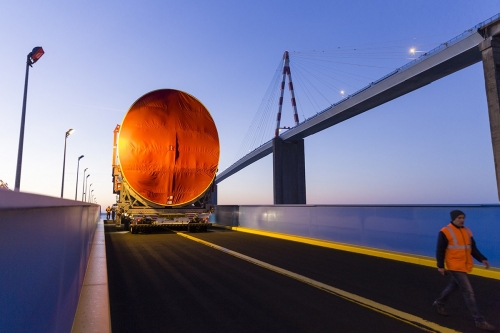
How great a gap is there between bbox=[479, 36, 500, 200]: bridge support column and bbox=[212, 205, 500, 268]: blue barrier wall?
664 inches

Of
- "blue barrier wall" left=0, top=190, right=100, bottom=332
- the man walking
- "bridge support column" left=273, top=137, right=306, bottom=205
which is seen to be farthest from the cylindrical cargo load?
"bridge support column" left=273, top=137, right=306, bottom=205

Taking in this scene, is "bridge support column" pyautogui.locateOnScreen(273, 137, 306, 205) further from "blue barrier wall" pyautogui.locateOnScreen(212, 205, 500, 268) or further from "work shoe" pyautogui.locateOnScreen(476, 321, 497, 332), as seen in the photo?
"work shoe" pyautogui.locateOnScreen(476, 321, 497, 332)

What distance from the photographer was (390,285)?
6.25m

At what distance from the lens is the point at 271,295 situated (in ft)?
18.1

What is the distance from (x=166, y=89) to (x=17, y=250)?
13.5m

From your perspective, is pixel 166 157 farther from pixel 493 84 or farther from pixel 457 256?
pixel 493 84

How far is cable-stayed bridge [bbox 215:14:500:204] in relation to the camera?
25447 millimetres

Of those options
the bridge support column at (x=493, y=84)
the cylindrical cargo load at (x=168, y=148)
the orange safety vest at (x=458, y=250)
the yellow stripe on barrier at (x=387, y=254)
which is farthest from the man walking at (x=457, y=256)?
the bridge support column at (x=493, y=84)

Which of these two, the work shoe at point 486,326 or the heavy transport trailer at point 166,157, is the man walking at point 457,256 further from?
the heavy transport trailer at point 166,157

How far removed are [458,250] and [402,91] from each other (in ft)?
137

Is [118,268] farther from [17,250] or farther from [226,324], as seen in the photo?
[17,250]

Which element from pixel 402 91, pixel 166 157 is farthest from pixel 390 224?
pixel 402 91

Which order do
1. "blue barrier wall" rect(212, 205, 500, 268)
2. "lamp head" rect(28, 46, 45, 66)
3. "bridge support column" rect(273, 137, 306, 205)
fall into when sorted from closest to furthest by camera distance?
"blue barrier wall" rect(212, 205, 500, 268) → "lamp head" rect(28, 46, 45, 66) → "bridge support column" rect(273, 137, 306, 205)

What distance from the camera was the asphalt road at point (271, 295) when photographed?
4.27 m
